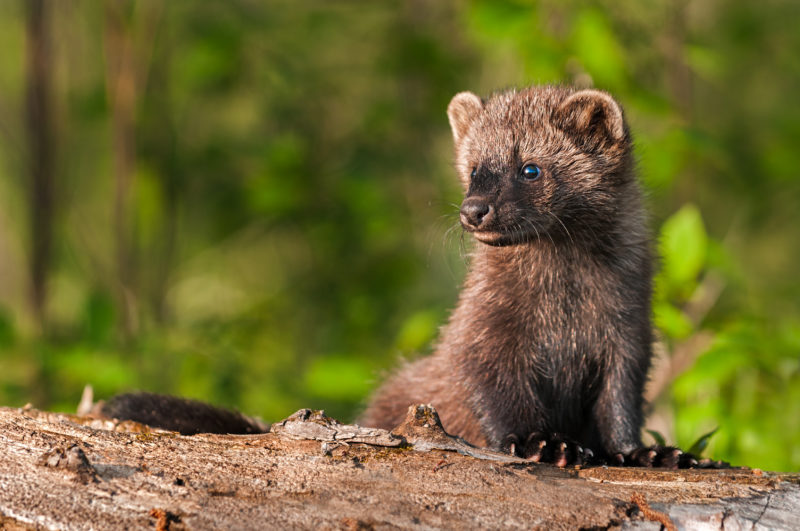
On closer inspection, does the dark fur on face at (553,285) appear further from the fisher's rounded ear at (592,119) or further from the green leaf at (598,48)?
the green leaf at (598,48)

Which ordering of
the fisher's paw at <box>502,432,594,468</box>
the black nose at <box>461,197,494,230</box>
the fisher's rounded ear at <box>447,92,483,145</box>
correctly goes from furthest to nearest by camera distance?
the fisher's rounded ear at <box>447,92,483,145</box>
the black nose at <box>461,197,494,230</box>
the fisher's paw at <box>502,432,594,468</box>

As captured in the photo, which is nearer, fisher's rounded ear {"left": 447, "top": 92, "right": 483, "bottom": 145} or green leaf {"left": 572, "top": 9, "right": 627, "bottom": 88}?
fisher's rounded ear {"left": 447, "top": 92, "right": 483, "bottom": 145}

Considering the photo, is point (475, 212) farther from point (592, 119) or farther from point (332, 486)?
point (332, 486)

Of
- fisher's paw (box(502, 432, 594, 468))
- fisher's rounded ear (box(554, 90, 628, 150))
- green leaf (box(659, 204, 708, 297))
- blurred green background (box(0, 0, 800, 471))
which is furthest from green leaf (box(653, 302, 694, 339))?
fisher's paw (box(502, 432, 594, 468))

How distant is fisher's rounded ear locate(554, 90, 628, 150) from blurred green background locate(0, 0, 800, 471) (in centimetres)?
99

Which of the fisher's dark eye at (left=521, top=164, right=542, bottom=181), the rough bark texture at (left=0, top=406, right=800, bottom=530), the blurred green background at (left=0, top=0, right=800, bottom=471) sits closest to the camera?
the rough bark texture at (left=0, top=406, right=800, bottom=530)

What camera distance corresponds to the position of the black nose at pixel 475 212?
521 centimetres

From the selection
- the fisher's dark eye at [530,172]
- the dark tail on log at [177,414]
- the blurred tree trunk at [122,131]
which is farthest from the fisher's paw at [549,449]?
the blurred tree trunk at [122,131]

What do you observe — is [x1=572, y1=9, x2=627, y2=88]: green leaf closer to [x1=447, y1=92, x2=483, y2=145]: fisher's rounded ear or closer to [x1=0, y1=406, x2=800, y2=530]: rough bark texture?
[x1=447, y1=92, x2=483, y2=145]: fisher's rounded ear

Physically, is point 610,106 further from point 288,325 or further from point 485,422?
point 288,325

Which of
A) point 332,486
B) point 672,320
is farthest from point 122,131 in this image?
point 332,486

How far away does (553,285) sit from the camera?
18.5 ft

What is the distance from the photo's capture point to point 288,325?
482 inches

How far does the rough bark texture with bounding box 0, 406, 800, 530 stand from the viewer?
331 cm
